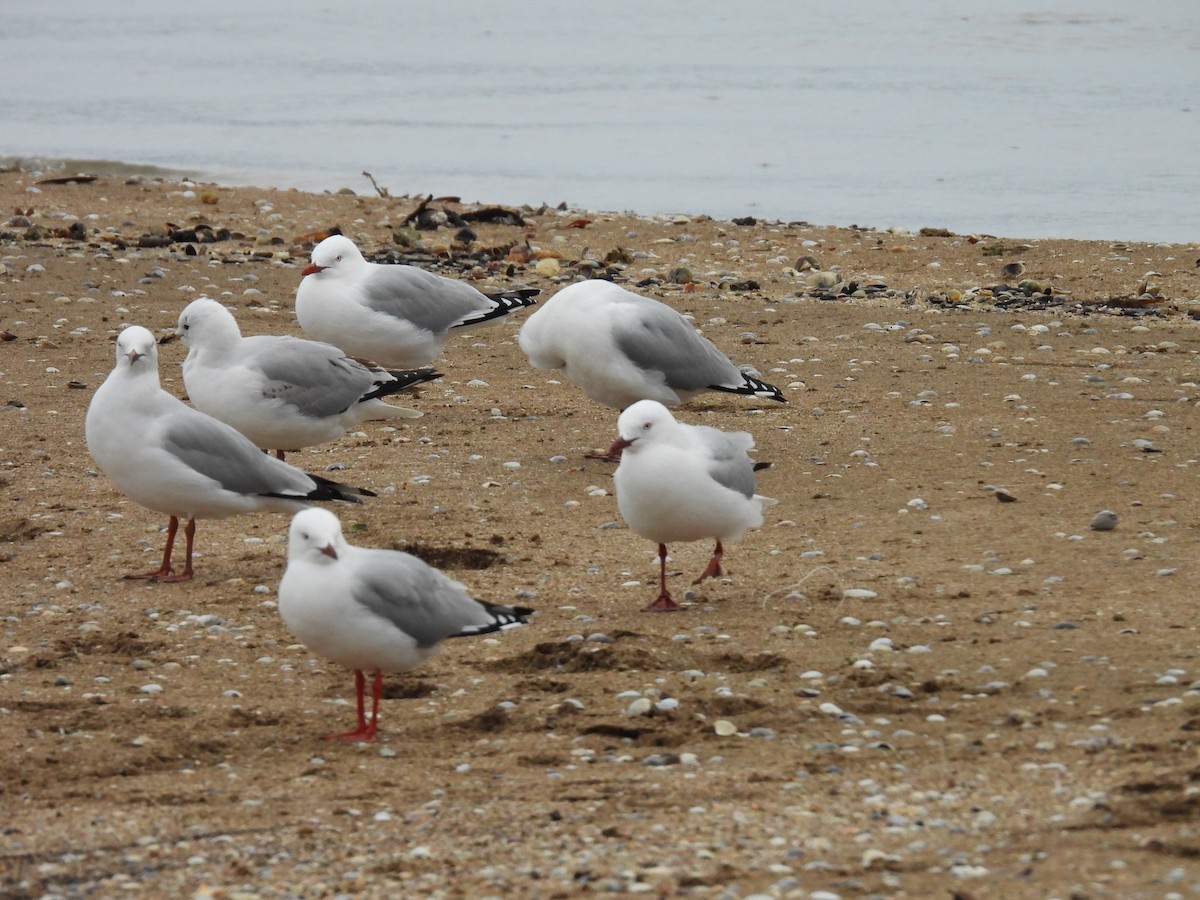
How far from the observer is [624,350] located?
7.83m

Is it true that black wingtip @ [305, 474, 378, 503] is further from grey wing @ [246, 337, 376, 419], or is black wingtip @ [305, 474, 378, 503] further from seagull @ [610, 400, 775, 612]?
seagull @ [610, 400, 775, 612]

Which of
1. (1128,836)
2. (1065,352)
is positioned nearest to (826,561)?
(1128,836)

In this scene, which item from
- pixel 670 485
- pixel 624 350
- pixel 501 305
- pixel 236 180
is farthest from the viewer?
pixel 236 180

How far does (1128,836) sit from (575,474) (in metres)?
4.12

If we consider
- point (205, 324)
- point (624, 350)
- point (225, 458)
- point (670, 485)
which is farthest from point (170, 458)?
point (624, 350)

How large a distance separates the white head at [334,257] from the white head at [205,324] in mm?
1574

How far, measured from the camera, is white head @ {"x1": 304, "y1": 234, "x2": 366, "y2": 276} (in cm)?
877

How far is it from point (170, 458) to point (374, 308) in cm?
278

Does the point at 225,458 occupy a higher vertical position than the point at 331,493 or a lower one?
higher

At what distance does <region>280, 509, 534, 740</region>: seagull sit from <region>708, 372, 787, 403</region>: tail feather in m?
3.31

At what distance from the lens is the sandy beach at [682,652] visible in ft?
12.8

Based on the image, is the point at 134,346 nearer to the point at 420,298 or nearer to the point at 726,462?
the point at 726,462

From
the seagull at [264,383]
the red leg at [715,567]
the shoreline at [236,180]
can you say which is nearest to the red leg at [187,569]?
the seagull at [264,383]

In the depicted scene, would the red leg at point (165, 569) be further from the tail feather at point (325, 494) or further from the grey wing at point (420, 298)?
the grey wing at point (420, 298)
